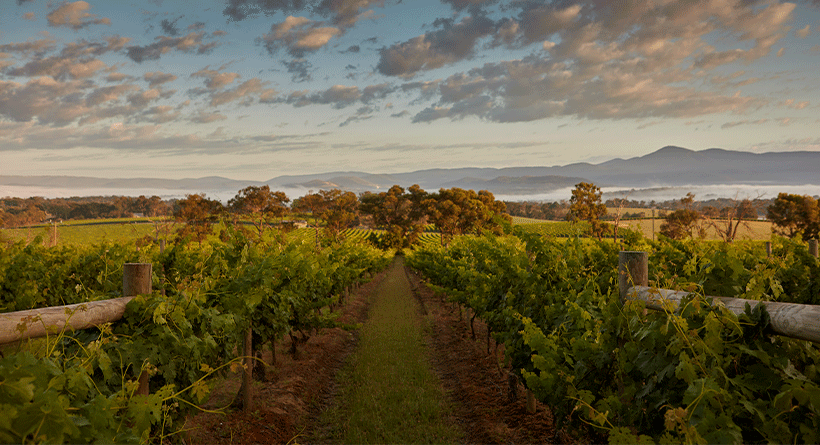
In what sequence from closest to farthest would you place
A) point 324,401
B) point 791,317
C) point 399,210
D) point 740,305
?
1. point 791,317
2. point 740,305
3. point 324,401
4. point 399,210

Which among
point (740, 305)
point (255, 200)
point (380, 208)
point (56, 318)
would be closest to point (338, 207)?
point (380, 208)

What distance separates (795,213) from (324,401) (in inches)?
2325

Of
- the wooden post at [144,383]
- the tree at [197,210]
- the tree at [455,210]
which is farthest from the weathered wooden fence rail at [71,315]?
the tree at [455,210]

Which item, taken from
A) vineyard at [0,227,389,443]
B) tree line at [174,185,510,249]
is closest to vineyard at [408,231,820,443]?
vineyard at [0,227,389,443]

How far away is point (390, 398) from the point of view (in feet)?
24.3

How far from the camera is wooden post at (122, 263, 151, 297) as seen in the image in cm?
344

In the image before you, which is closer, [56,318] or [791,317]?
[791,317]

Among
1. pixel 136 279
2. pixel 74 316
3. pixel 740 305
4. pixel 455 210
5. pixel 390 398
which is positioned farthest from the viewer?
pixel 455 210

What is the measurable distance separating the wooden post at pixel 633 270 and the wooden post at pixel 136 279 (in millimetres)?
3625

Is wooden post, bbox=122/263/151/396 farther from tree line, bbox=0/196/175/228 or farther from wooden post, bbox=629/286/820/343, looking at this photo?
tree line, bbox=0/196/175/228

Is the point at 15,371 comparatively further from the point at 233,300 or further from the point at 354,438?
the point at 354,438

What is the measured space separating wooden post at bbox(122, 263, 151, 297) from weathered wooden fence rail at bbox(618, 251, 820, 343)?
352 cm

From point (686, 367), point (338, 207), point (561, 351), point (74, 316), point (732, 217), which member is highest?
point (74, 316)

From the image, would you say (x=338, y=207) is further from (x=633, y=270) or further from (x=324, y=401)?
(x=633, y=270)
